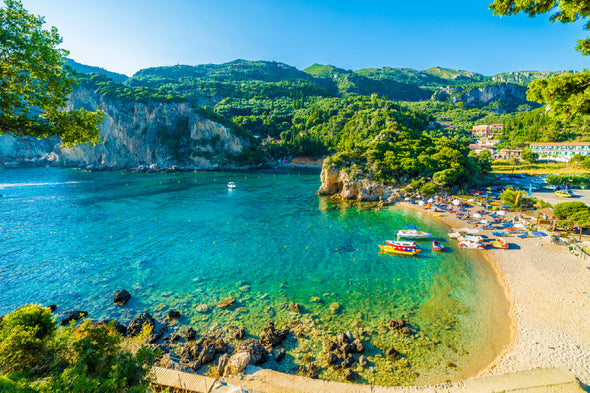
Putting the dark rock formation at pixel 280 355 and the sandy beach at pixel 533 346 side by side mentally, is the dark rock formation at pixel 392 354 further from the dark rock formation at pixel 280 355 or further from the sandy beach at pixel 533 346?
the dark rock formation at pixel 280 355

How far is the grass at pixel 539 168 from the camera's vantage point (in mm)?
67500

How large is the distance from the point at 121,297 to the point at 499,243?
128 feet

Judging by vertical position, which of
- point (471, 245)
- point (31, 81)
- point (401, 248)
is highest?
point (31, 81)

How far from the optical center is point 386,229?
120ft

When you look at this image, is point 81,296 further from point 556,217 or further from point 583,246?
point 556,217

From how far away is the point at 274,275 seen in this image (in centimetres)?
2475

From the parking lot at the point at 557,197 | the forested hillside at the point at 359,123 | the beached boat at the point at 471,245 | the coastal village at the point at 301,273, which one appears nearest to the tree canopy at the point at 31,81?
the coastal village at the point at 301,273

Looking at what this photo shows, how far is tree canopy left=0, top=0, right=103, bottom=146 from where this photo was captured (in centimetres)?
762

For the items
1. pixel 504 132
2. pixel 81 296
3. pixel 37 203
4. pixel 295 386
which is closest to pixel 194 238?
pixel 81 296

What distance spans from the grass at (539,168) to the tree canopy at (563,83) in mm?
80553

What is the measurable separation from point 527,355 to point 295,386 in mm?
13554

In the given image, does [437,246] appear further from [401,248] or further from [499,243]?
[499,243]

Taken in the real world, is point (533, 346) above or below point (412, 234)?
below

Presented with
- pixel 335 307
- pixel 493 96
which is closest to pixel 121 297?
pixel 335 307
